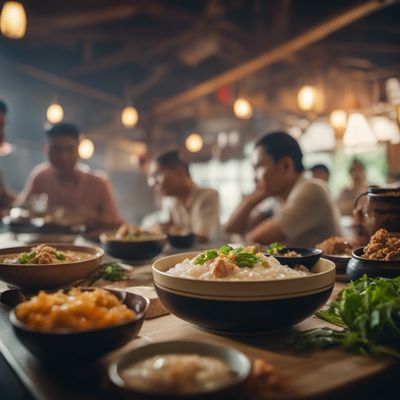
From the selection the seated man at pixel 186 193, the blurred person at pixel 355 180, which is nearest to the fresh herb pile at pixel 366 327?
the seated man at pixel 186 193

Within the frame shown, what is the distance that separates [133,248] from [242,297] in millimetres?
1500

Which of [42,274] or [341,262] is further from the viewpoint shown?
[341,262]

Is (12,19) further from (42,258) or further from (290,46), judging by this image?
(290,46)

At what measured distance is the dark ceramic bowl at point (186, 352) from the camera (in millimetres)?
855

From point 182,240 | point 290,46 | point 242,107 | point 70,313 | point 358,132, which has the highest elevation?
point 290,46

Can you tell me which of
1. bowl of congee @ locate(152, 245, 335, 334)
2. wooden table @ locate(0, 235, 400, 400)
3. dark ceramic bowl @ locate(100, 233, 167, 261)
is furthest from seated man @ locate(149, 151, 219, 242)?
wooden table @ locate(0, 235, 400, 400)

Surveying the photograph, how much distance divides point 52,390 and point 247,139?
35.3ft

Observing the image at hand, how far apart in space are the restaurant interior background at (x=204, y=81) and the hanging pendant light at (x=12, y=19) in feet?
4.07

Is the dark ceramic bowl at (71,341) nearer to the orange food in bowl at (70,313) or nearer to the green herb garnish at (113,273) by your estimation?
the orange food in bowl at (70,313)

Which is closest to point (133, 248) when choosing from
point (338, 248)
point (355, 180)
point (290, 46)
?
point (338, 248)

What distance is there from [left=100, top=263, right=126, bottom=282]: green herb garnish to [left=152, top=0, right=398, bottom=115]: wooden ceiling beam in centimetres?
427

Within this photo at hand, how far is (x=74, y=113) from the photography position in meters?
10.1

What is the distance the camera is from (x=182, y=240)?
3.35 metres

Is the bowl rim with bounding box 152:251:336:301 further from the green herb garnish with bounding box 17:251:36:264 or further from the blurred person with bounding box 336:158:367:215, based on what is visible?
the blurred person with bounding box 336:158:367:215
